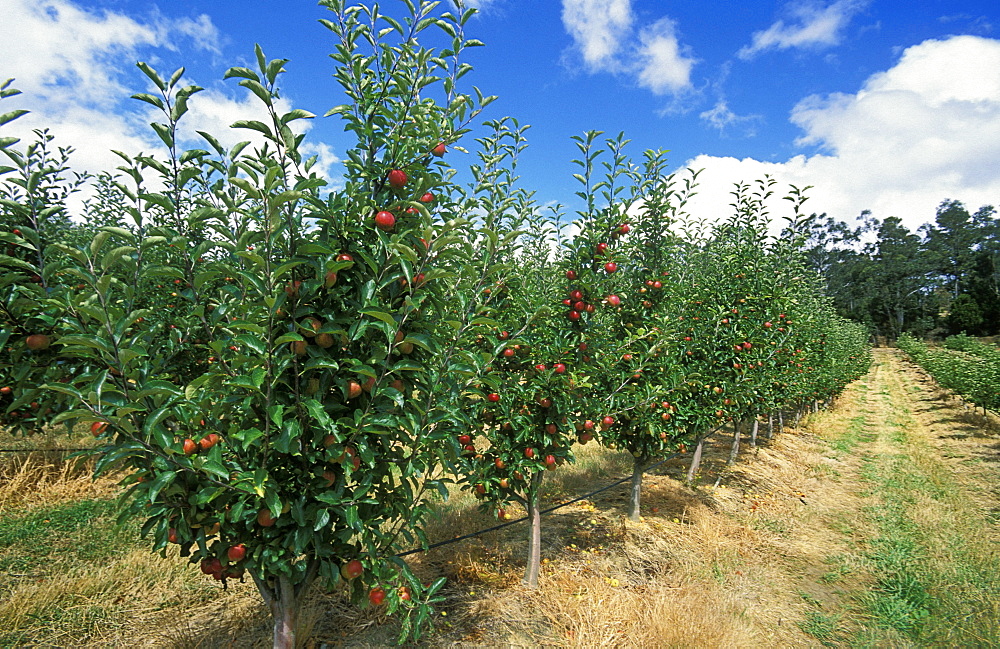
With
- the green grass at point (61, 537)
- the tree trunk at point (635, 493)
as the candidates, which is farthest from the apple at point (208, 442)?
the tree trunk at point (635, 493)

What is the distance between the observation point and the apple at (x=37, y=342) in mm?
2117

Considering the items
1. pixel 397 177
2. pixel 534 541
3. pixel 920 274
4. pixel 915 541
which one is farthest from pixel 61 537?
pixel 920 274

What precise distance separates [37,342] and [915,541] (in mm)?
9236

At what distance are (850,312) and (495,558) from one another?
6410 cm

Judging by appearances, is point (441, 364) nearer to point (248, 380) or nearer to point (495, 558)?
point (248, 380)

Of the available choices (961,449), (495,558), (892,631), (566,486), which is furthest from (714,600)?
(961,449)

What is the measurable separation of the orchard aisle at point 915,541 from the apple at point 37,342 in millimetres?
5964

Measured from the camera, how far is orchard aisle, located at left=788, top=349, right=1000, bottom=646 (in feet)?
14.6

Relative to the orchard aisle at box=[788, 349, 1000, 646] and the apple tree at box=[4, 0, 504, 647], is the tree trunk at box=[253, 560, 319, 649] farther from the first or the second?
the orchard aisle at box=[788, 349, 1000, 646]

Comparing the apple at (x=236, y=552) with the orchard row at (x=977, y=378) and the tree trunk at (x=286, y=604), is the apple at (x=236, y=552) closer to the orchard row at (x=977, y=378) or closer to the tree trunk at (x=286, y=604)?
the tree trunk at (x=286, y=604)

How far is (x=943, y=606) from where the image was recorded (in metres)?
4.75

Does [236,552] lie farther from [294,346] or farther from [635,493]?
[635,493]

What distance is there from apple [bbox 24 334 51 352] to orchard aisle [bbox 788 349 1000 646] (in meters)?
5.96

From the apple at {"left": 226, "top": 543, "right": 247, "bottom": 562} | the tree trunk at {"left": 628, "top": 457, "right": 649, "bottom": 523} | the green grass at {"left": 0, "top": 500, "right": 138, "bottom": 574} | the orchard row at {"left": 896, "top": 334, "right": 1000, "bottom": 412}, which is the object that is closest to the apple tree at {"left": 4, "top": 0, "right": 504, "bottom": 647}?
the apple at {"left": 226, "top": 543, "right": 247, "bottom": 562}
